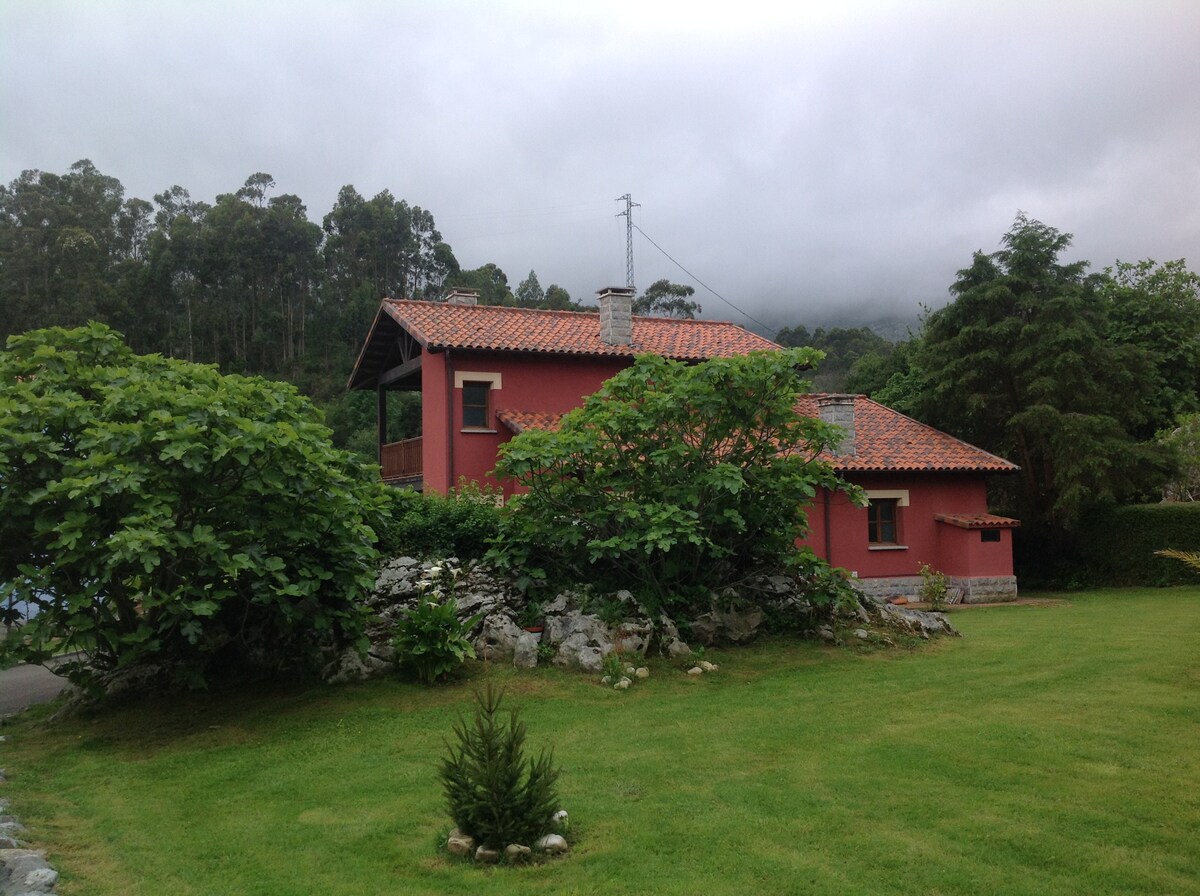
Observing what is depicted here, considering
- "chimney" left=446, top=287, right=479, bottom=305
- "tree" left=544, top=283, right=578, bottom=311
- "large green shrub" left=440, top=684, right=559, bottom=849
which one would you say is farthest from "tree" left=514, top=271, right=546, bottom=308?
"large green shrub" left=440, top=684, right=559, bottom=849

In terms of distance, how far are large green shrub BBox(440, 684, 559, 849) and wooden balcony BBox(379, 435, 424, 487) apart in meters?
16.4

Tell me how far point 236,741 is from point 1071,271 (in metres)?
26.2

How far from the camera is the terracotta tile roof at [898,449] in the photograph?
73.0ft

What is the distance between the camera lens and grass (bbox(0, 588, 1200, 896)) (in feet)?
19.5

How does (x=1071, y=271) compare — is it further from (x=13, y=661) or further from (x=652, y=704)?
(x=13, y=661)

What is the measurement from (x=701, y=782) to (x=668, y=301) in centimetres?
6385

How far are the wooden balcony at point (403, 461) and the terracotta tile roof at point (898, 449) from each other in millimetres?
3445

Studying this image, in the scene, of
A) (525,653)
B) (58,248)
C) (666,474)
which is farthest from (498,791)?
(58,248)

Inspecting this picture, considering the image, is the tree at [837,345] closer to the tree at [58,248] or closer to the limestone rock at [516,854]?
the tree at [58,248]

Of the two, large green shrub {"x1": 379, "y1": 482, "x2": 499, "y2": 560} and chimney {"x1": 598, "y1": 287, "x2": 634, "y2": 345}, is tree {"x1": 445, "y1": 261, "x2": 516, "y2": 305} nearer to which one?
chimney {"x1": 598, "y1": 287, "x2": 634, "y2": 345}

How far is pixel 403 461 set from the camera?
79.4ft

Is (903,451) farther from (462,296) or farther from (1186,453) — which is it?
(462,296)

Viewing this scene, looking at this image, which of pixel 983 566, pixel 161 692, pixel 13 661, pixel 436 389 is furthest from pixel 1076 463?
pixel 13 661

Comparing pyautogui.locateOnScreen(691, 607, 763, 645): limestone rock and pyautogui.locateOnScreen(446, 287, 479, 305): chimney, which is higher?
pyautogui.locateOnScreen(446, 287, 479, 305): chimney
